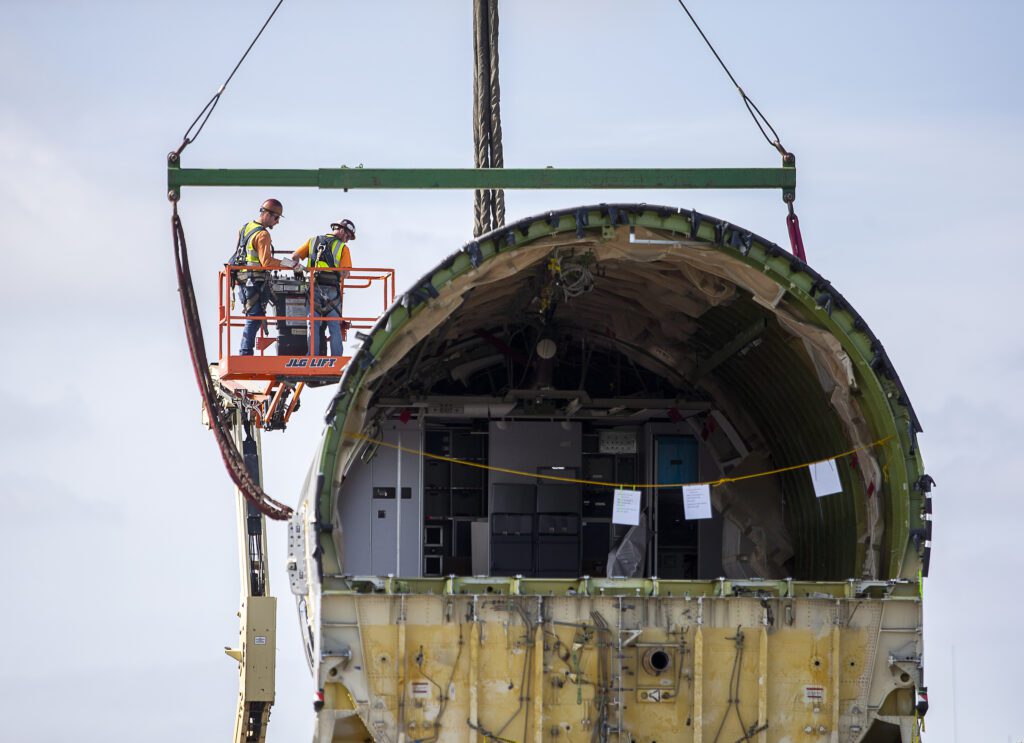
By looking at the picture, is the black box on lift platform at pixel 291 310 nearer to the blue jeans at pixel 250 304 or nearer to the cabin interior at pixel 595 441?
the blue jeans at pixel 250 304

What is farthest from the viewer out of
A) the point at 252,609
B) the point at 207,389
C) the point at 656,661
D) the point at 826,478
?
the point at 252,609

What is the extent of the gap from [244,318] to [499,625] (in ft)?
21.3

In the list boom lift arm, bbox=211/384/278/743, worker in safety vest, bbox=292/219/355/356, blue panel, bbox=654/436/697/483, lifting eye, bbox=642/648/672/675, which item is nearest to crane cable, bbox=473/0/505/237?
worker in safety vest, bbox=292/219/355/356

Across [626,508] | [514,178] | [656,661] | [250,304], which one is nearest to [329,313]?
[250,304]

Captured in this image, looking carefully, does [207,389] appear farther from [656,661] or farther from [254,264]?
[656,661]

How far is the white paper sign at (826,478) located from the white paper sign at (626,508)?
1.59 meters

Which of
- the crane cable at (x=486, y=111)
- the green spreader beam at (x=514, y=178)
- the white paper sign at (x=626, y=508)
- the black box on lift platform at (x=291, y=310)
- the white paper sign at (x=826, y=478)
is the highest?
the crane cable at (x=486, y=111)

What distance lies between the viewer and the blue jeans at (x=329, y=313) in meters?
19.6

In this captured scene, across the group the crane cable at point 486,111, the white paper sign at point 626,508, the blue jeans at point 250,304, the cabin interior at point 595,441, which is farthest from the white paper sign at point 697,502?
the blue jeans at point 250,304

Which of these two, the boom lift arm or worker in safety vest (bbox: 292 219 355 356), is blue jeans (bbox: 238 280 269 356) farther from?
the boom lift arm

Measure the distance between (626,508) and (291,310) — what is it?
513cm

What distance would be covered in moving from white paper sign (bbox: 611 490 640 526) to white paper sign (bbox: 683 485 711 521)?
438mm

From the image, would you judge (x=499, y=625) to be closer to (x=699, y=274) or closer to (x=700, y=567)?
(x=699, y=274)

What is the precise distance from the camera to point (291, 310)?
771 inches
